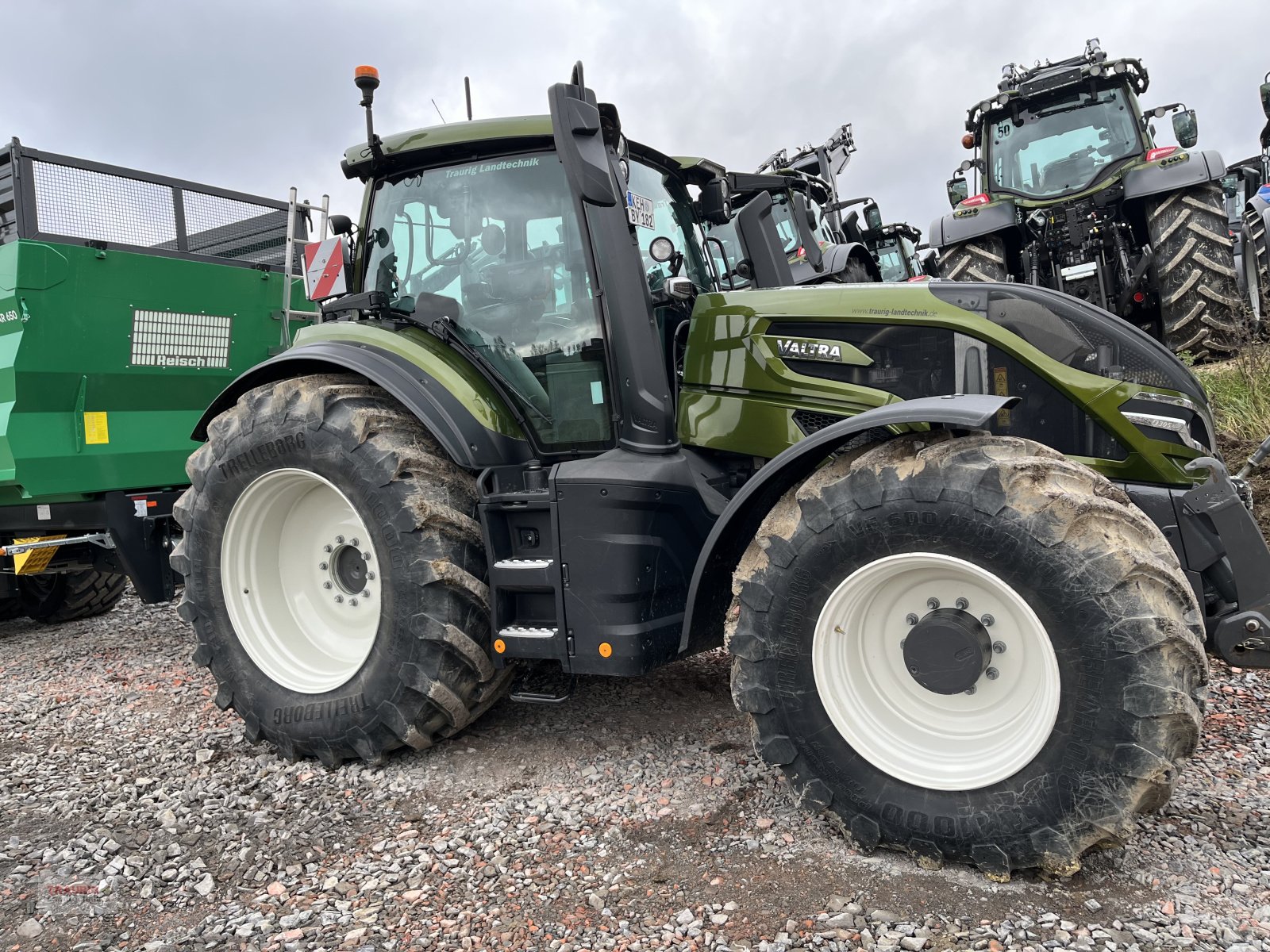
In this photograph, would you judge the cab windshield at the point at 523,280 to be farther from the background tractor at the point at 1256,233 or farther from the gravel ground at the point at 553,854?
the background tractor at the point at 1256,233

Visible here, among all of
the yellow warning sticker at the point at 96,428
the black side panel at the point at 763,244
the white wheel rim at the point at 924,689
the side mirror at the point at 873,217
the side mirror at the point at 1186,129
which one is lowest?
the white wheel rim at the point at 924,689

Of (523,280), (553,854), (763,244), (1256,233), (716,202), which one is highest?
(1256,233)

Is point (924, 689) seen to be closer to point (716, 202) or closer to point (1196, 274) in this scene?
point (716, 202)

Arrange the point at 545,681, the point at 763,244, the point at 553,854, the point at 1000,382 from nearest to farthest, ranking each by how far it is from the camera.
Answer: the point at 553,854
the point at 1000,382
the point at 763,244
the point at 545,681

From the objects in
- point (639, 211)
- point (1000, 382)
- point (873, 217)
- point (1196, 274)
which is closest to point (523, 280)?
point (639, 211)

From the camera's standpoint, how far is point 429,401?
3.33 m

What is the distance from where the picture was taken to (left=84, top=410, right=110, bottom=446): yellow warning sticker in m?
5.04

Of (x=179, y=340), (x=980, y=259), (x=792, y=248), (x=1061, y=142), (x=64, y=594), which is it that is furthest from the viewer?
(x=792, y=248)

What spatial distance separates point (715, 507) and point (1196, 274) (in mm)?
5339

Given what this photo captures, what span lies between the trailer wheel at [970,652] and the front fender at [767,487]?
97 mm

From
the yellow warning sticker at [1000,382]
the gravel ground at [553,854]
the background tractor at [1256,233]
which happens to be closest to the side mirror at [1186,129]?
the background tractor at [1256,233]

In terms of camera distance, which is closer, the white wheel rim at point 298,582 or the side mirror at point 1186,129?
the white wheel rim at point 298,582

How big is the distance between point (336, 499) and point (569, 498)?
1.17 m

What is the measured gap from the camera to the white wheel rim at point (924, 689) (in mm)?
2453
